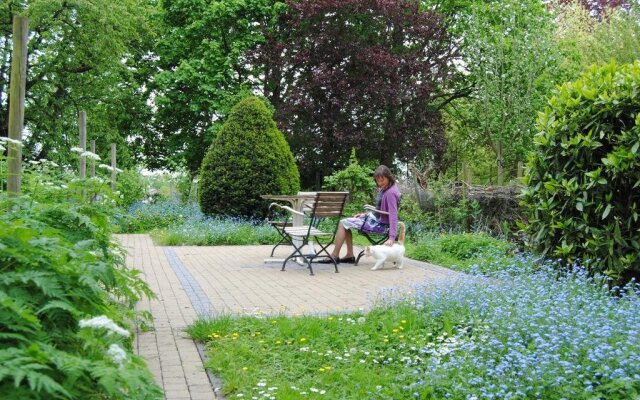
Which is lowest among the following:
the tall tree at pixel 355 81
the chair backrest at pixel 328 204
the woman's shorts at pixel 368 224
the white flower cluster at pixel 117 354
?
the white flower cluster at pixel 117 354

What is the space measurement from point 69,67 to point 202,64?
5.17 metres

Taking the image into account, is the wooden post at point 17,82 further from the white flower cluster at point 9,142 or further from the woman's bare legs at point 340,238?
the woman's bare legs at point 340,238

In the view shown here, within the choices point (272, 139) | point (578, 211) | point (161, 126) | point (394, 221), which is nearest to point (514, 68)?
point (272, 139)

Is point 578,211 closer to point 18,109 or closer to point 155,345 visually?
point 155,345

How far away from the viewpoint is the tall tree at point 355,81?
19.9m

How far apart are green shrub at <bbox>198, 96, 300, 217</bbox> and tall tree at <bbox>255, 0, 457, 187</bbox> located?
4149 millimetres

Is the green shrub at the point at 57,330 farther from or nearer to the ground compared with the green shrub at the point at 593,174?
nearer to the ground

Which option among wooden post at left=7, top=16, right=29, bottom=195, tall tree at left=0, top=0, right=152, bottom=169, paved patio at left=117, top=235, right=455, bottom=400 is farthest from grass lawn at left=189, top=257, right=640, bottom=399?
tall tree at left=0, top=0, right=152, bottom=169

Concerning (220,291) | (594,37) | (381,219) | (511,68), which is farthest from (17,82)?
(594,37)

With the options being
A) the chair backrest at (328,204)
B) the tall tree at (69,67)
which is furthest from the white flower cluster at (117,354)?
the tall tree at (69,67)

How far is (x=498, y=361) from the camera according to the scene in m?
3.90

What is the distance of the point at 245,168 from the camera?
15398 mm

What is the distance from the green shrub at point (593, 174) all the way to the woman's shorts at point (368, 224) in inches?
112

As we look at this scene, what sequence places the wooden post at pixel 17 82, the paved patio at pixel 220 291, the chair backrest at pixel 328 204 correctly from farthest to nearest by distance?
the chair backrest at pixel 328 204, the wooden post at pixel 17 82, the paved patio at pixel 220 291
